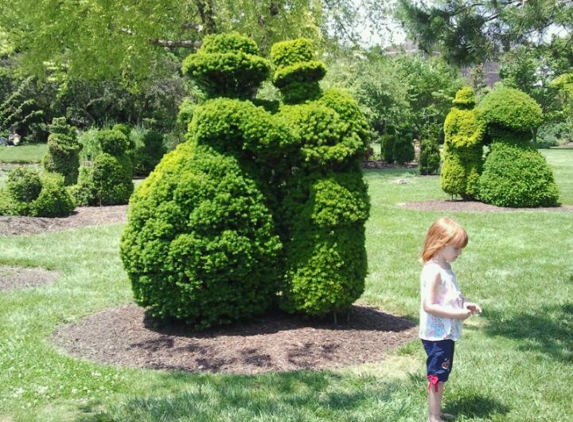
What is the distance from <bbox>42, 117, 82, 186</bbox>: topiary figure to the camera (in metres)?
16.8

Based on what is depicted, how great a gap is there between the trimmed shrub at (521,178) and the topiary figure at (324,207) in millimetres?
9898

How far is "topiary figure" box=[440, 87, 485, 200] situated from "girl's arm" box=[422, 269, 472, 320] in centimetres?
1251

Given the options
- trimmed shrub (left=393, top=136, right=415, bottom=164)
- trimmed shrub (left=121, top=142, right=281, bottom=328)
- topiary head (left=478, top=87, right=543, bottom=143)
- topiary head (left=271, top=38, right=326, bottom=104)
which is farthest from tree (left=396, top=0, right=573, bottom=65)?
trimmed shrub (left=393, top=136, right=415, bottom=164)

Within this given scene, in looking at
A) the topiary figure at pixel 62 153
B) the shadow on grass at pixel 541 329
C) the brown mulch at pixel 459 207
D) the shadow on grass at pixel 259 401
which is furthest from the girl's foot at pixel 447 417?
the topiary figure at pixel 62 153

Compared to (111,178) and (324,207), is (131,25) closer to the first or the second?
(111,178)

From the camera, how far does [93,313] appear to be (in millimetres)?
6805

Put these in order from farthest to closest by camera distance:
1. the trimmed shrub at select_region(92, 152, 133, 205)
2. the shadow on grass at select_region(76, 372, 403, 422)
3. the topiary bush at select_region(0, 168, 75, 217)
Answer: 1. the trimmed shrub at select_region(92, 152, 133, 205)
2. the topiary bush at select_region(0, 168, 75, 217)
3. the shadow on grass at select_region(76, 372, 403, 422)

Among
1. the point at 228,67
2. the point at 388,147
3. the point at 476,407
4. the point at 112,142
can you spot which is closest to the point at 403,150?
the point at 388,147

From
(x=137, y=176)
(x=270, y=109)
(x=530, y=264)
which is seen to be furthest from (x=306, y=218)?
(x=137, y=176)

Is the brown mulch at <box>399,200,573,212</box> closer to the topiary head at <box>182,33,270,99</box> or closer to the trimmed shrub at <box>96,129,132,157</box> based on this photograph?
the trimmed shrub at <box>96,129,132,157</box>

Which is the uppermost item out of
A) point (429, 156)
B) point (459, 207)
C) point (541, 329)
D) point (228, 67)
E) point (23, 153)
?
point (228, 67)

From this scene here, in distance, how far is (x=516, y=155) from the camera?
15008mm

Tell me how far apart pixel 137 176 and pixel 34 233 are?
12709 mm

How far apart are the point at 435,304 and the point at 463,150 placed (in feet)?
41.8
